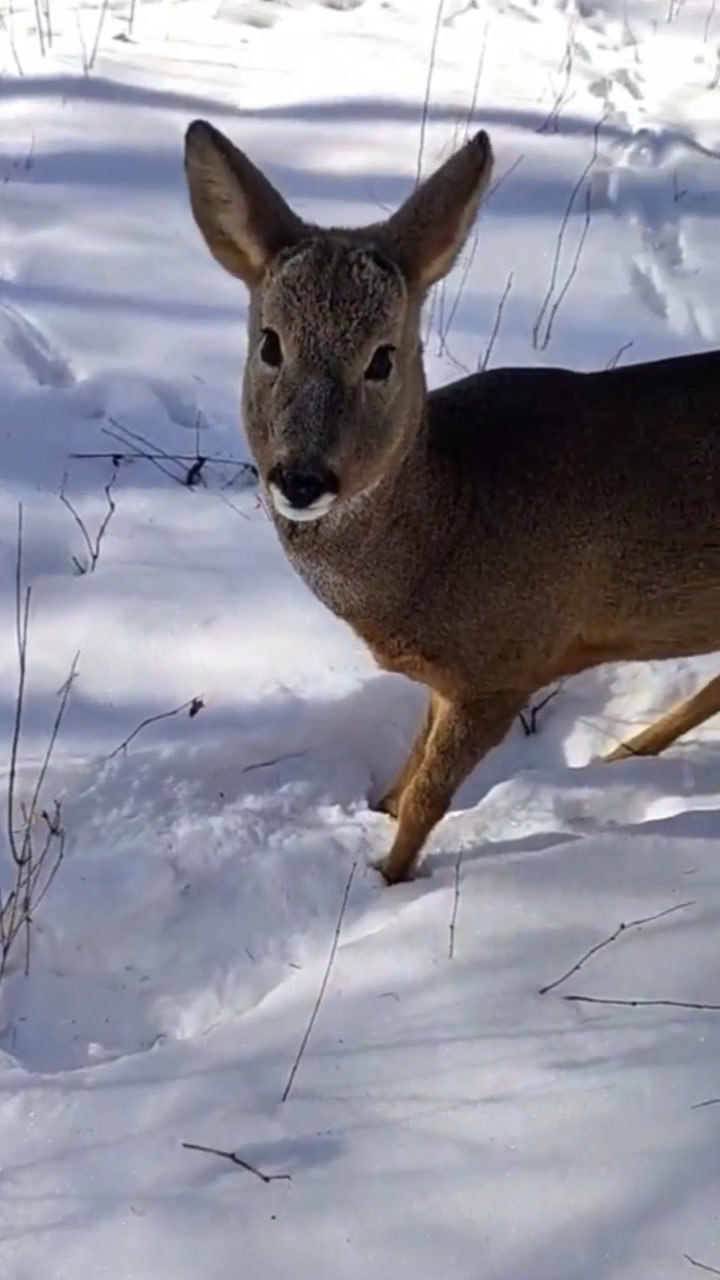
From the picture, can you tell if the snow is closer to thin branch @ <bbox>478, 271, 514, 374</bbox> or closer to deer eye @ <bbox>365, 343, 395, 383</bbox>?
thin branch @ <bbox>478, 271, 514, 374</bbox>

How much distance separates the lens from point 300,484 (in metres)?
2.71

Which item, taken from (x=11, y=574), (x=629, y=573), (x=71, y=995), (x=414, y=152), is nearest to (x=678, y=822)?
(x=629, y=573)

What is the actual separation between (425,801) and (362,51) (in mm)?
5168

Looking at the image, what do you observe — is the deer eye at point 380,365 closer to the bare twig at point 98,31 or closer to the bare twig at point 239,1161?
the bare twig at point 239,1161

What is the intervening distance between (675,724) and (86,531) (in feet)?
5.84

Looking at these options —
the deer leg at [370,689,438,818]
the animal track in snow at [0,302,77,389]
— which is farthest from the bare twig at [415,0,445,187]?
the deer leg at [370,689,438,818]

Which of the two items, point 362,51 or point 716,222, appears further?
point 362,51

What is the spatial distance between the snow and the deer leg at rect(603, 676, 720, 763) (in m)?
0.07

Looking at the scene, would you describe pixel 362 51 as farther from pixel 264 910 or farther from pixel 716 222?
pixel 264 910

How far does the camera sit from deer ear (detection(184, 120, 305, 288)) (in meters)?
3.05

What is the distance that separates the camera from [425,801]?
3.58m

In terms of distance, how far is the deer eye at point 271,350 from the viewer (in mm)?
2906

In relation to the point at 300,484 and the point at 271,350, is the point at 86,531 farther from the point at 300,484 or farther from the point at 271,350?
the point at 300,484

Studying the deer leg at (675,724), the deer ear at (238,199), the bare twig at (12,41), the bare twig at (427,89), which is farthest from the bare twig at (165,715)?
the bare twig at (12,41)
